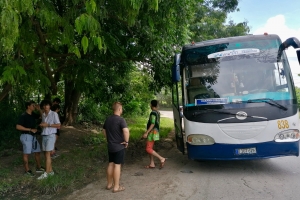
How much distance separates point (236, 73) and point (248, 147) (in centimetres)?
157

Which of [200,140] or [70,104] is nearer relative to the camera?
Result: [200,140]

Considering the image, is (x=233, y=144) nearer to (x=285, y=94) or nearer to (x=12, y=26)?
(x=285, y=94)

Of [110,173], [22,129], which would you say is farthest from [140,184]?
[22,129]

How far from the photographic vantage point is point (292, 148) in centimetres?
557

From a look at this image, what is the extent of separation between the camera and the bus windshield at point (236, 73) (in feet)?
18.9

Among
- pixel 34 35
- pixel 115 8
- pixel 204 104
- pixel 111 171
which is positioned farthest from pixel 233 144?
pixel 34 35

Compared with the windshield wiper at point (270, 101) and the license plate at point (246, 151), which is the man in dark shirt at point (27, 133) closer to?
the license plate at point (246, 151)

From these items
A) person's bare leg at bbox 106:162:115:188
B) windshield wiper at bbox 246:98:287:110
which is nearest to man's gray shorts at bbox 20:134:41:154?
person's bare leg at bbox 106:162:115:188

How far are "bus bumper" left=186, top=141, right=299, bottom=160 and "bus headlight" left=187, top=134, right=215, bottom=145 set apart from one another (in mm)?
69

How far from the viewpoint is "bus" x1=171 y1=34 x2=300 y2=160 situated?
5555 millimetres

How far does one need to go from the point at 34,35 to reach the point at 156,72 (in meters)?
4.37

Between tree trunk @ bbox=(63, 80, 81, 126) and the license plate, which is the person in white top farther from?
tree trunk @ bbox=(63, 80, 81, 126)

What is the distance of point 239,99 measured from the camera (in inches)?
225

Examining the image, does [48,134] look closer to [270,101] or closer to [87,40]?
[87,40]
